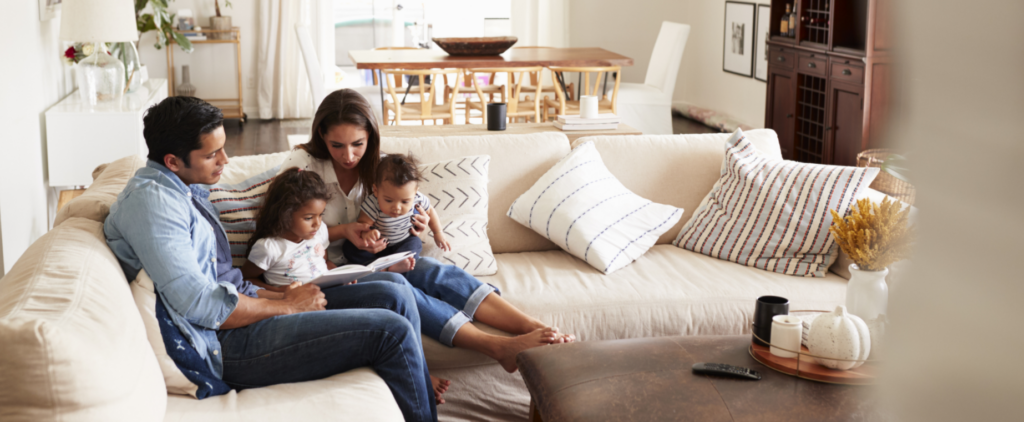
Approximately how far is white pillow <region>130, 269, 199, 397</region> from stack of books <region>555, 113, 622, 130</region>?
2188 mm

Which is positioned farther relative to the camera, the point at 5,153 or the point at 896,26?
the point at 5,153

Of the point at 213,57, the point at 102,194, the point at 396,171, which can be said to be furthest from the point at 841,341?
the point at 213,57

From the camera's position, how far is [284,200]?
2.11 meters

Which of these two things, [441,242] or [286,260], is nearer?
[286,260]

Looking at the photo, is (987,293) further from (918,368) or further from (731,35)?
(731,35)

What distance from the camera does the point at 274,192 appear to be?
85.0 inches

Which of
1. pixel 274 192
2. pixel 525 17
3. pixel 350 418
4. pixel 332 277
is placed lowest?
pixel 350 418

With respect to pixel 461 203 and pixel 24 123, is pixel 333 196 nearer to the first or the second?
pixel 461 203

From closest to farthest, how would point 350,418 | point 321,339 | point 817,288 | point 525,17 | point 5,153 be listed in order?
1. point 350,418
2. point 321,339
3. point 817,288
4. point 5,153
5. point 525,17

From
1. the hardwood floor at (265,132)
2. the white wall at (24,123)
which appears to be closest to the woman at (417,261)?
the white wall at (24,123)

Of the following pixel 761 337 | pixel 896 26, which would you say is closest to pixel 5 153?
pixel 761 337

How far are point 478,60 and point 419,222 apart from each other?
10.6 ft

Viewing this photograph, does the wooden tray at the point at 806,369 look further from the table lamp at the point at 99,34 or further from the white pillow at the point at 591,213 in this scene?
the table lamp at the point at 99,34

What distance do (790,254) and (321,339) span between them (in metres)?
1.48
